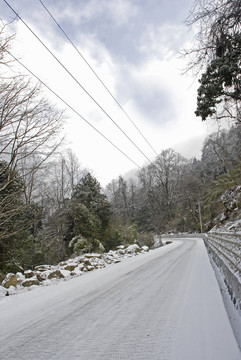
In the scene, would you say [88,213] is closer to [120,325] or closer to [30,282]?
[30,282]

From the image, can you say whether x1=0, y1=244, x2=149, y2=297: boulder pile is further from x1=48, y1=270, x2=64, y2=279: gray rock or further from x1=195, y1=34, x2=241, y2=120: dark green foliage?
x1=195, y1=34, x2=241, y2=120: dark green foliage

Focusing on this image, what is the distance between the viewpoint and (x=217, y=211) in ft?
101

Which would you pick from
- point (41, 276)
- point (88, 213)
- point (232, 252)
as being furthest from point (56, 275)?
point (88, 213)

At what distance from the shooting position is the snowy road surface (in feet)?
7.30

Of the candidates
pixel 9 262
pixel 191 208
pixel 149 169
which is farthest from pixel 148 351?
pixel 149 169

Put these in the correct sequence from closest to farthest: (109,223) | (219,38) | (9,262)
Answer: (219,38)
(9,262)
(109,223)

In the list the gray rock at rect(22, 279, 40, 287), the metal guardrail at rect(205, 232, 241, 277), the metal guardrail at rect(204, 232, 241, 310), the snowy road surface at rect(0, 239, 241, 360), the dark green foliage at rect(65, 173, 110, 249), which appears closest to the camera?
the snowy road surface at rect(0, 239, 241, 360)

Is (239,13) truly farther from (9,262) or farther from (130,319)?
(9,262)

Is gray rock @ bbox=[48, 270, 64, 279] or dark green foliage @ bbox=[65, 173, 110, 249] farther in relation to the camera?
dark green foliage @ bbox=[65, 173, 110, 249]

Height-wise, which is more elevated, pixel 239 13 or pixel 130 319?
pixel 239 13

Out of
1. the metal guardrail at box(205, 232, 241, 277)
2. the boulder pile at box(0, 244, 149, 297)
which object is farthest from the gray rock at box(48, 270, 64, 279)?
the metal guardrail at box(205, 232, 241, 277)

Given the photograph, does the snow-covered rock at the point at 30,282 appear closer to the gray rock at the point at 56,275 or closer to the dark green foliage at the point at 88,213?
the gray rock at the point at 56,275

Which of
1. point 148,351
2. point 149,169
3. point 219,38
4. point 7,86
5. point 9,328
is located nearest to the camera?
point 148,351

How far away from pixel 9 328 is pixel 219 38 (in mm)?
5665
